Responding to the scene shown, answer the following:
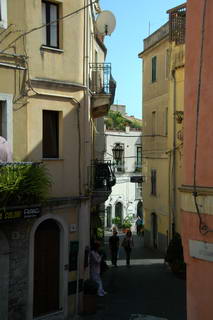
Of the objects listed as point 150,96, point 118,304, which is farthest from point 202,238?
point 150,96

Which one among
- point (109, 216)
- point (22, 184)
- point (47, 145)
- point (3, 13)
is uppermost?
point (3, 13)

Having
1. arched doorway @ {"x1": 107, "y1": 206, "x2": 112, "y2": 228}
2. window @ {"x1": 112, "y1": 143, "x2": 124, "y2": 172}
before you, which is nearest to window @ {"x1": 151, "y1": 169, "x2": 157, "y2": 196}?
arched doorway @ {"x1": 107, "y1": 206, "x2": 112, "y2": 228}

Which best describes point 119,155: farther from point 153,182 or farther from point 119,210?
point 153,182

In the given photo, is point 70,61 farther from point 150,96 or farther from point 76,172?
point 150,96

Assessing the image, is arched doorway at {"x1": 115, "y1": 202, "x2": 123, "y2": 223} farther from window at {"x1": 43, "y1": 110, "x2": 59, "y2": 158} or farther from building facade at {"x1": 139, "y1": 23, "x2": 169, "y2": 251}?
window at {"x1": 43, "y1": 110, "x2": 59, "y2": 158}

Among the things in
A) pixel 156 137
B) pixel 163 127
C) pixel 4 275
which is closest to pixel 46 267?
pixel 4 275

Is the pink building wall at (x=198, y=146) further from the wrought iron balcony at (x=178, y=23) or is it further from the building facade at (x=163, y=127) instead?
the wrought iron balcony at (x=178, y=23)

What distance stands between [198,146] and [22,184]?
4742 mm

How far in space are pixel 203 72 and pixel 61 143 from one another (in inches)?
242

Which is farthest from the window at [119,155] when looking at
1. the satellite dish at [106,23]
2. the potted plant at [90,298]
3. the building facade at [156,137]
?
the potted plant at [90,298]

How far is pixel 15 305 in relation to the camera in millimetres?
12562

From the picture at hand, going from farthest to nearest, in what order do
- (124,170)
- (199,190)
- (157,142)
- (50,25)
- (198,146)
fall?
1. (124,170)
2. (157,142)
3. (50,25)
4. (198,146)
5. (199,190)

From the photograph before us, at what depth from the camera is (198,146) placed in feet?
28.6

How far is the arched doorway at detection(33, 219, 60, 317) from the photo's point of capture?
43.4 feet
